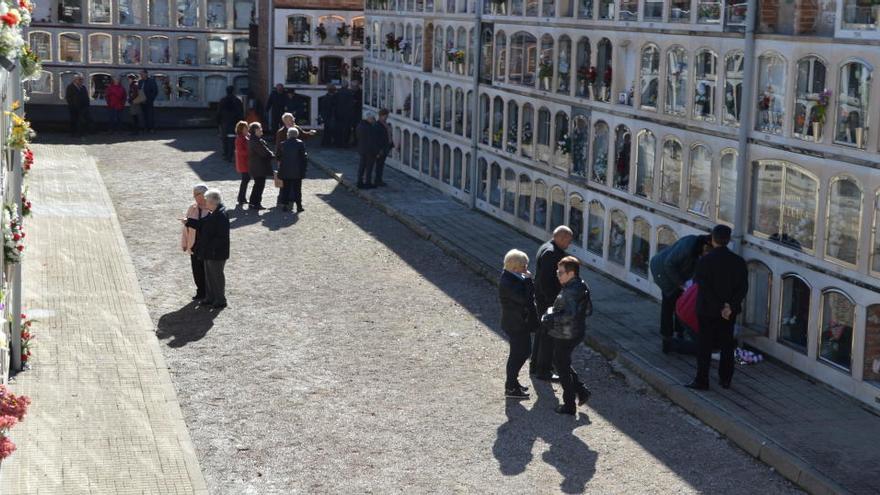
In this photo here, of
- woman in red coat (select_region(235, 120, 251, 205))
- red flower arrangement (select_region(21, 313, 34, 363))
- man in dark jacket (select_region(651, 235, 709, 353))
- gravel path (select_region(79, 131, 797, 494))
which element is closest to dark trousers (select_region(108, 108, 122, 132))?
woman in red coat (select_region(235, 120, 251, 205))

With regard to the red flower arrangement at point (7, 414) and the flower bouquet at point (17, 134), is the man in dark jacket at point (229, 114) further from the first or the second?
the red flower arrangement at point (7, 414)

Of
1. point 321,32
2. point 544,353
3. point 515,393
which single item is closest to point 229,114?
point 321,32

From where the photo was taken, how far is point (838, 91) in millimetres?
12219

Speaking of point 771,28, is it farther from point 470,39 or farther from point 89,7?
point 89,7

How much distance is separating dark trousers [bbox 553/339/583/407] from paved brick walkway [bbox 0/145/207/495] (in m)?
3.07

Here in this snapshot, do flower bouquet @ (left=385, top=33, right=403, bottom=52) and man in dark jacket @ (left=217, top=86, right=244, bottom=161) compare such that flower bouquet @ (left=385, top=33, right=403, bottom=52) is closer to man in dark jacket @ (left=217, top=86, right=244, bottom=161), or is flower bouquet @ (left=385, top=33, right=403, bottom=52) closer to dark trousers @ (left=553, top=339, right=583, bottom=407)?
man in dark jacket @ (left=217, top=86, right=244, bottom=161)

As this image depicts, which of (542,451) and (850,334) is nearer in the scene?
(542,451)

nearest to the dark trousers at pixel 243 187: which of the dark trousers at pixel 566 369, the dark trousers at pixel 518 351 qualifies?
the dark trousers at pixel 518 351

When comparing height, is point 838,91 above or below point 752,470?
above

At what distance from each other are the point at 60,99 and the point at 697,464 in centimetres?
2556

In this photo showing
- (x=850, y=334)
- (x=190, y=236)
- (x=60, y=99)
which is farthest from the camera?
(x=60, y=99)

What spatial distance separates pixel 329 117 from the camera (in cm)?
3038

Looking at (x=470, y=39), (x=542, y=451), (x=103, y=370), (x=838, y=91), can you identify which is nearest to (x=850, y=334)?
(x=838, y=91)

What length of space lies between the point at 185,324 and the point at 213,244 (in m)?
0.99
